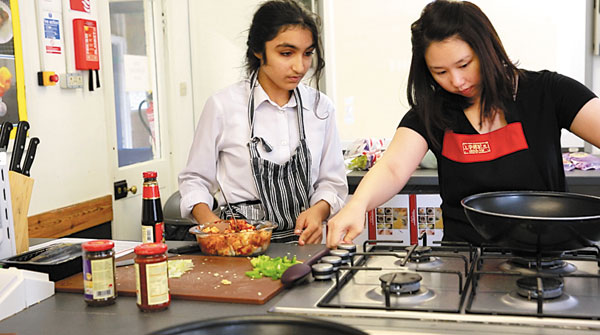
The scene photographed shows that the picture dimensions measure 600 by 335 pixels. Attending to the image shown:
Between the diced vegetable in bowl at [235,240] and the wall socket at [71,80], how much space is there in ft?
5.38

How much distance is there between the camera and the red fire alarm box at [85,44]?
3.07 m

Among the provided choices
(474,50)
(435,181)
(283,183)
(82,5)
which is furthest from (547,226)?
(82,5)

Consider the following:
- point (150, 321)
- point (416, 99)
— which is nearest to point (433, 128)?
point (416, 99)

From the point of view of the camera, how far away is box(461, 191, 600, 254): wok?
3.86ft

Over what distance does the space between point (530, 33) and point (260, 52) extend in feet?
6.85

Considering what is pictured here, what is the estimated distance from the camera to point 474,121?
1.74 m

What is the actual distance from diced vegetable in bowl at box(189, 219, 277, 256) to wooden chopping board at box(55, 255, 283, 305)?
43mm

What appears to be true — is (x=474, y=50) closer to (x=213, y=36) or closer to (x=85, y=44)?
(x=85, y=44)

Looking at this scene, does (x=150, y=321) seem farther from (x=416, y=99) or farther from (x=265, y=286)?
(x=416, y=99)

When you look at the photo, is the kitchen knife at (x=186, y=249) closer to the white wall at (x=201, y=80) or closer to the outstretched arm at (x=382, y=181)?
the outstretched arm at (x=382, y=181)

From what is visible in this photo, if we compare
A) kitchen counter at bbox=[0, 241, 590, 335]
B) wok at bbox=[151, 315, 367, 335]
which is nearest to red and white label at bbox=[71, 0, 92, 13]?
kitchen counter at bbox=[0, 241, 590, 335]

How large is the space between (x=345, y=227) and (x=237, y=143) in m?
0.71

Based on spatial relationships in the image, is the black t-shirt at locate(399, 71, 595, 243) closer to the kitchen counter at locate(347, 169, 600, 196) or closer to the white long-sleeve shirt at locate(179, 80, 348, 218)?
the white long-sleeve shirt at locate(179, 80, 348, 218)

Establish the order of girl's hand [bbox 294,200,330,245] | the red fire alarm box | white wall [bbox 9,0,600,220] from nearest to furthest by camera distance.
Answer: girl's hand [bbox 294,200,330,245] → white wall [bbox 9,0,600,220] → the red fire alarm box
